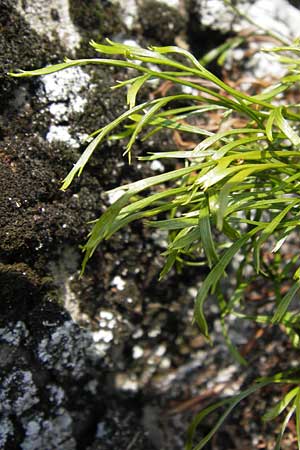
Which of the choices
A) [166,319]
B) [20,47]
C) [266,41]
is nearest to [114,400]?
[166,319]

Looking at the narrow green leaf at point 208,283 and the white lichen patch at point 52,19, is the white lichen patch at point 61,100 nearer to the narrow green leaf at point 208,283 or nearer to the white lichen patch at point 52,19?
the white lichen patch at point 52,19

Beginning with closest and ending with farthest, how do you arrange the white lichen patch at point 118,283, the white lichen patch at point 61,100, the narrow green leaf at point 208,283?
the narrow green leaf at point 208,283 < the white lichen patch at point 61,100 < the white lichen patch at point 118,283

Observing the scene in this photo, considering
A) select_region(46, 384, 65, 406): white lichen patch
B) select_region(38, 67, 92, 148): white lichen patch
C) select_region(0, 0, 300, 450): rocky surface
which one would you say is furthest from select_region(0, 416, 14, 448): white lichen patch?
select_region(38, 67, 92, 148): white lichen patch

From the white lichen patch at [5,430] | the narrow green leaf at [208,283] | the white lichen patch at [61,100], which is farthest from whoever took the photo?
the white lichen patch at [61,100]

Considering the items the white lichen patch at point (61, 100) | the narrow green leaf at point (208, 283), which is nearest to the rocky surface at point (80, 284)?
the white lichen patch at point (61, 100)

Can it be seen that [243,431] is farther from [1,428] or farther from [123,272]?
[1,428]

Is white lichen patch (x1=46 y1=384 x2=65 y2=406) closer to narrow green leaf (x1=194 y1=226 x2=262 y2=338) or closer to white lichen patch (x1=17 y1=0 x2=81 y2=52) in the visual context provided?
narrow green leaf (x1=194 y1=226 x2=262 y2=338)

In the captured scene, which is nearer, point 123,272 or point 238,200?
point 238,200
